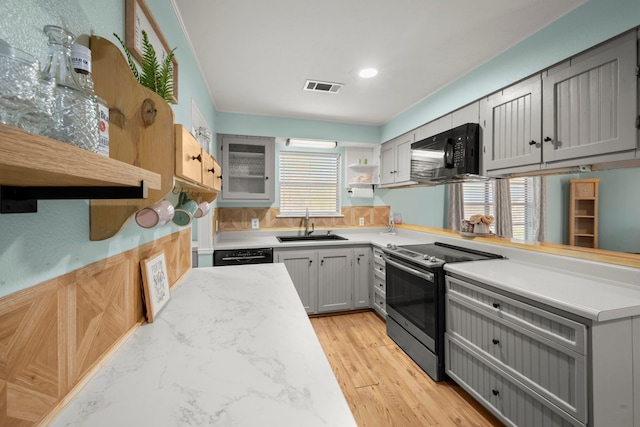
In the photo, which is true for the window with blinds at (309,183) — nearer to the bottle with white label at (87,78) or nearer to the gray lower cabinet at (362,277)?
the gray lower cabinet at (362,277)

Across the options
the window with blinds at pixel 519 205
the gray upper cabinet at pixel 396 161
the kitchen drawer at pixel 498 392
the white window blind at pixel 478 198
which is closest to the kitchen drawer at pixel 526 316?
the kitchen drawer at pixel 498 392

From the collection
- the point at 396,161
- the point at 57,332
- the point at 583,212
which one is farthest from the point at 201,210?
the point at 583,212

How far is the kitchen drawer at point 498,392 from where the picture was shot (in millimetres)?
1371

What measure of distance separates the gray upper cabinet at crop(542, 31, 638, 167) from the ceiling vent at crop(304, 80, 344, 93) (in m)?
1.64

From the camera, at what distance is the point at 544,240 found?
2.24m

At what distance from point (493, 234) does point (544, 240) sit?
0.38 metres

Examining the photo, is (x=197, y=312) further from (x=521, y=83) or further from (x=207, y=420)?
(x=521, y=83)

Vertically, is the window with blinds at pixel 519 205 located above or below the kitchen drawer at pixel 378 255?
above

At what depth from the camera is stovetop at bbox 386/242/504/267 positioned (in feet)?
7.00

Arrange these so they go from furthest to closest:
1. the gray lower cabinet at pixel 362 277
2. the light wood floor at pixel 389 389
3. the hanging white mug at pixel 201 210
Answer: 1. the gray lower cabinet at pixel 362 277
2. the light wood floor at pixel 389 389
3. the hanging white mug at pixel 201 210

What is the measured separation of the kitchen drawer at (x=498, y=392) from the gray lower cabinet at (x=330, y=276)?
4.56ft

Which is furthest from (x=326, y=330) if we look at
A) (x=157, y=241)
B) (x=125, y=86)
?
(x=125, y=86)

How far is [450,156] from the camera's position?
239 centimetres

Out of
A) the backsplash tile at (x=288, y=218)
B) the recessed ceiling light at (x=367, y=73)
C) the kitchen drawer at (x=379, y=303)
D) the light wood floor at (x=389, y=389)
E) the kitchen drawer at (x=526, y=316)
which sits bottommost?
the light wood floor at (x=389, y=389)
